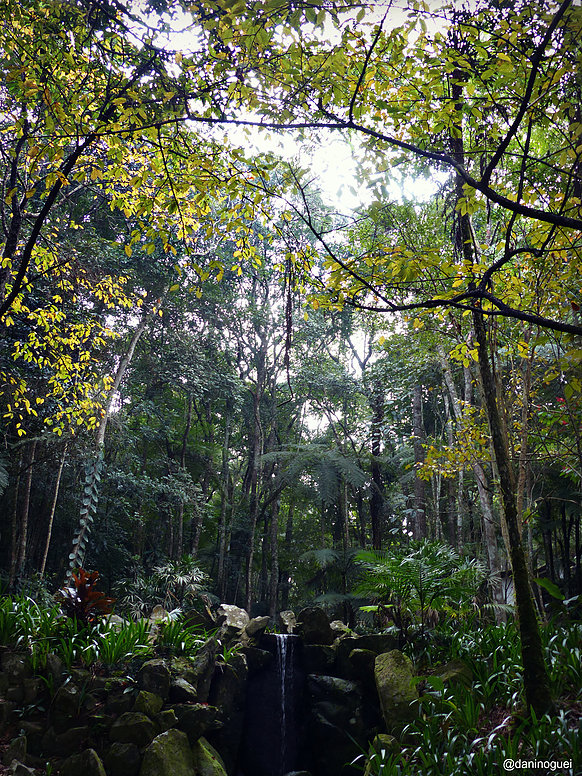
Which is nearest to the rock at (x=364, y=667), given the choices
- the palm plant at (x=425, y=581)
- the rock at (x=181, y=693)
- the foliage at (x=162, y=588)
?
the palm plant at (x=425, y=581)

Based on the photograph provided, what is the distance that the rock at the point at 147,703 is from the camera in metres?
3.92

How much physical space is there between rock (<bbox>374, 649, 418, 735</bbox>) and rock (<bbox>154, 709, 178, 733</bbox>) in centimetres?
185

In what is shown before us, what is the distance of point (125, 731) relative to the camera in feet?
12.3

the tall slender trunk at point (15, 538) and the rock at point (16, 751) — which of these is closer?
the rock at point (16, 751)

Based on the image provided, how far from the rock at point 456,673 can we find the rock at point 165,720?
92.5 inches

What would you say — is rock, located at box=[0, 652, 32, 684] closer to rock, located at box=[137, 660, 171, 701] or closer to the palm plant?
rock, located at box=[137, 660, 171, 701]

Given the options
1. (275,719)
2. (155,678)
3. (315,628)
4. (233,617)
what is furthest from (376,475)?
(155,678)

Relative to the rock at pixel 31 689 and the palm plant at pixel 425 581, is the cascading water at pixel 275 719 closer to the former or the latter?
the palm plant at pixel 425 581

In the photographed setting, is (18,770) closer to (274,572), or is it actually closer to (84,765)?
(84,765)

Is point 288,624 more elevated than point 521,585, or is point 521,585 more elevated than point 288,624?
point 521,585

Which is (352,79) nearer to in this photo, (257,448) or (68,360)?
(68,360)

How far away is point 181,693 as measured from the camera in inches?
166

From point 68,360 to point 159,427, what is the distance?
19.8 feet

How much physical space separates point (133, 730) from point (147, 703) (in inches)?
8.4
